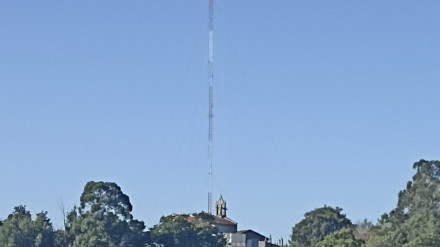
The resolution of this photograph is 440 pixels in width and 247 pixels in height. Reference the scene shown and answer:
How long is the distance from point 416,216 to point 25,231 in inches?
1028

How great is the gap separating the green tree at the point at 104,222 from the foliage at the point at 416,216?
52.2 feet

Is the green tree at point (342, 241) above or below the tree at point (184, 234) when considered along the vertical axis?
below

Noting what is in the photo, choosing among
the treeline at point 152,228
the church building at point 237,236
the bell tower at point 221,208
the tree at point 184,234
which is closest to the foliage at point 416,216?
the treeline at point 152,228

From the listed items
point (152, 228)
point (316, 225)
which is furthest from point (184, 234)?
point (316, 225)

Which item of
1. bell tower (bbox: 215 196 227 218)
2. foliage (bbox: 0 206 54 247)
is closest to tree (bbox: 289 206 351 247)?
bell tower (bbox: 215 196 227 218)

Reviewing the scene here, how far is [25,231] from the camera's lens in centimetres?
6319

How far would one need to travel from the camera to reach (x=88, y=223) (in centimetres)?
6178

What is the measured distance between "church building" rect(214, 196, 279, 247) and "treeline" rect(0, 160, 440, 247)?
1352 centimetres

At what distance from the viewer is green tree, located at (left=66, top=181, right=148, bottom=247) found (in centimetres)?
6103

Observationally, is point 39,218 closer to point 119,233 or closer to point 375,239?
point 119,233

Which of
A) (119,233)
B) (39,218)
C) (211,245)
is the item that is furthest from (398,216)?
(39,218)

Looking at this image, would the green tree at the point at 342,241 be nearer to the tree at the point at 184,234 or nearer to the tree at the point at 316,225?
the tree at the point at 184,234

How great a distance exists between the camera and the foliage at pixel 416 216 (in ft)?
183

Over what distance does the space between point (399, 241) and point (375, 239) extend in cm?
149
